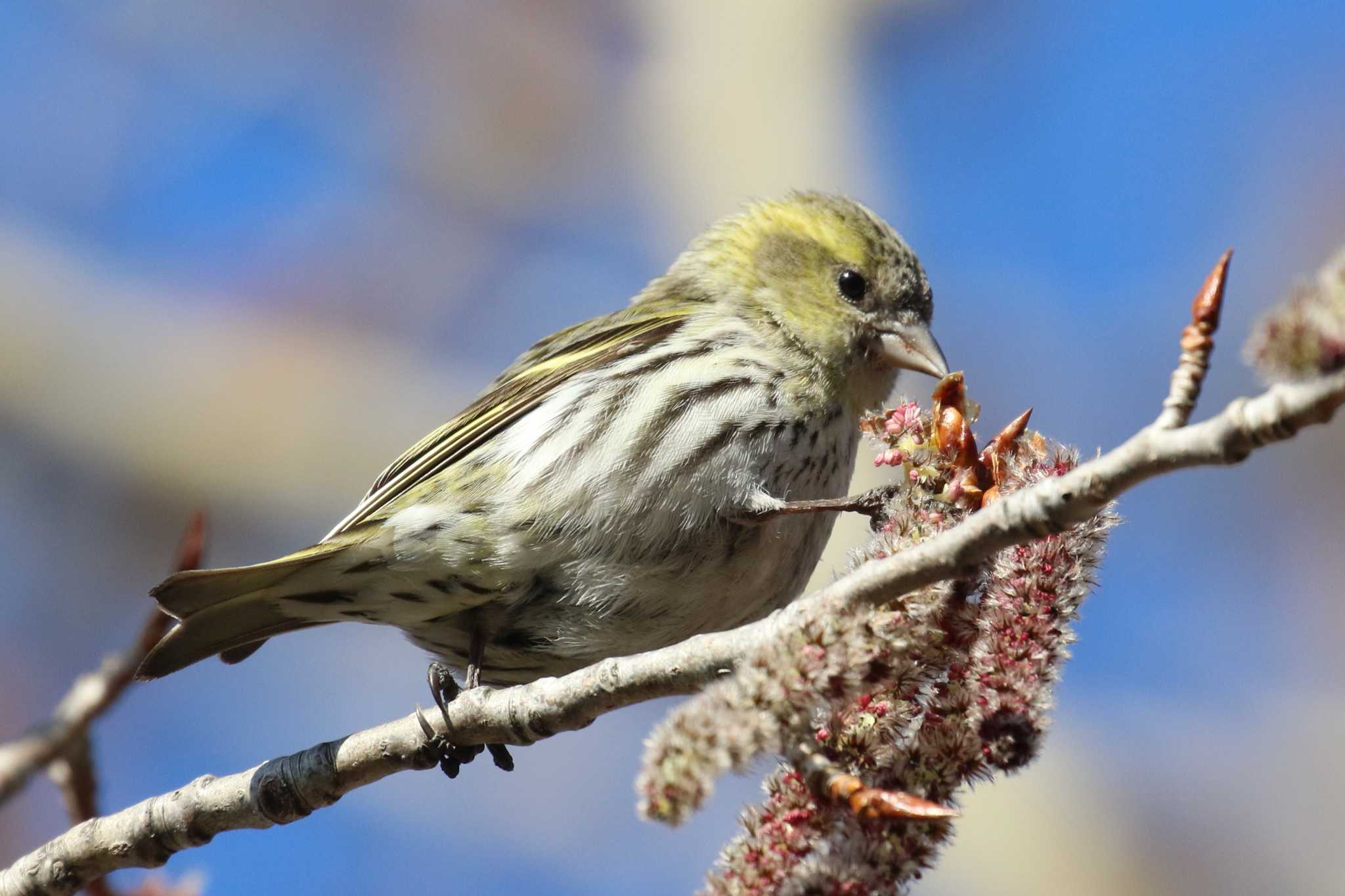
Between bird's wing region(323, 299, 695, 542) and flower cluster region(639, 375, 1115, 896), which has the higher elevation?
bird's wing region(323, 299, 695, 542)

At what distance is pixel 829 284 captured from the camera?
4.79 m

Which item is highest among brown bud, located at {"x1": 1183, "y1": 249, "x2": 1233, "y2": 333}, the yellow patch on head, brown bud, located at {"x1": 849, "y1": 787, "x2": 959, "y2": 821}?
the yellow patch on head

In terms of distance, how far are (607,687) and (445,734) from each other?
0.64 meters

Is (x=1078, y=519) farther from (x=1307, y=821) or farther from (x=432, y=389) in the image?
(x=432, y=389)

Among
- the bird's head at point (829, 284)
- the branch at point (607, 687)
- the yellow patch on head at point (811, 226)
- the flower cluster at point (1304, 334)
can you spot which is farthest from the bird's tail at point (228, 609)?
the flower cluster at point (1304, 334)

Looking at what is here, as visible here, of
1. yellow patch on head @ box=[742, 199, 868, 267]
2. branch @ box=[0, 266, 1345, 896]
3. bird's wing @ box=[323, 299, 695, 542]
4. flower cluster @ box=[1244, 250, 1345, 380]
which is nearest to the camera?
flower cluster @ box=[1244, 250, 1345, 380]

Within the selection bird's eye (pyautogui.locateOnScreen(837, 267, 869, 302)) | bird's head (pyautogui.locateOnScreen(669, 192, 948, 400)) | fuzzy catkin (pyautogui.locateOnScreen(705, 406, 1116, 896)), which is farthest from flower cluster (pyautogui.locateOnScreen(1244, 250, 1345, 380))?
bird's eye (pyautogui.locateOnScreen(837, 267, 869, 302))

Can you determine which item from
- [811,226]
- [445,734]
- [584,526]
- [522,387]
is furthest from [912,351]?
[445,734]

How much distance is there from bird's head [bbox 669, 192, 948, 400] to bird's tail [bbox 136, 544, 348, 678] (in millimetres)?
1596

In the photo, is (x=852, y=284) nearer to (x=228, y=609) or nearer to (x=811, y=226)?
(x=811, y=226)

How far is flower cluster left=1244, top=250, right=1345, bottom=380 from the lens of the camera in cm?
156

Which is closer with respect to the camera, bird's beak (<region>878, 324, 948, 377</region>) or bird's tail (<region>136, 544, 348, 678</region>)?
bird's tail (<region>136, 544, 348, 678</region>)

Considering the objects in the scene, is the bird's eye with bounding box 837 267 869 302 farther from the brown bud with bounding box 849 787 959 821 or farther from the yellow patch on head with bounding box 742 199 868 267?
the brown bud with bounding box 849 787 959 821

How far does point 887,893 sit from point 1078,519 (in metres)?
0.64
